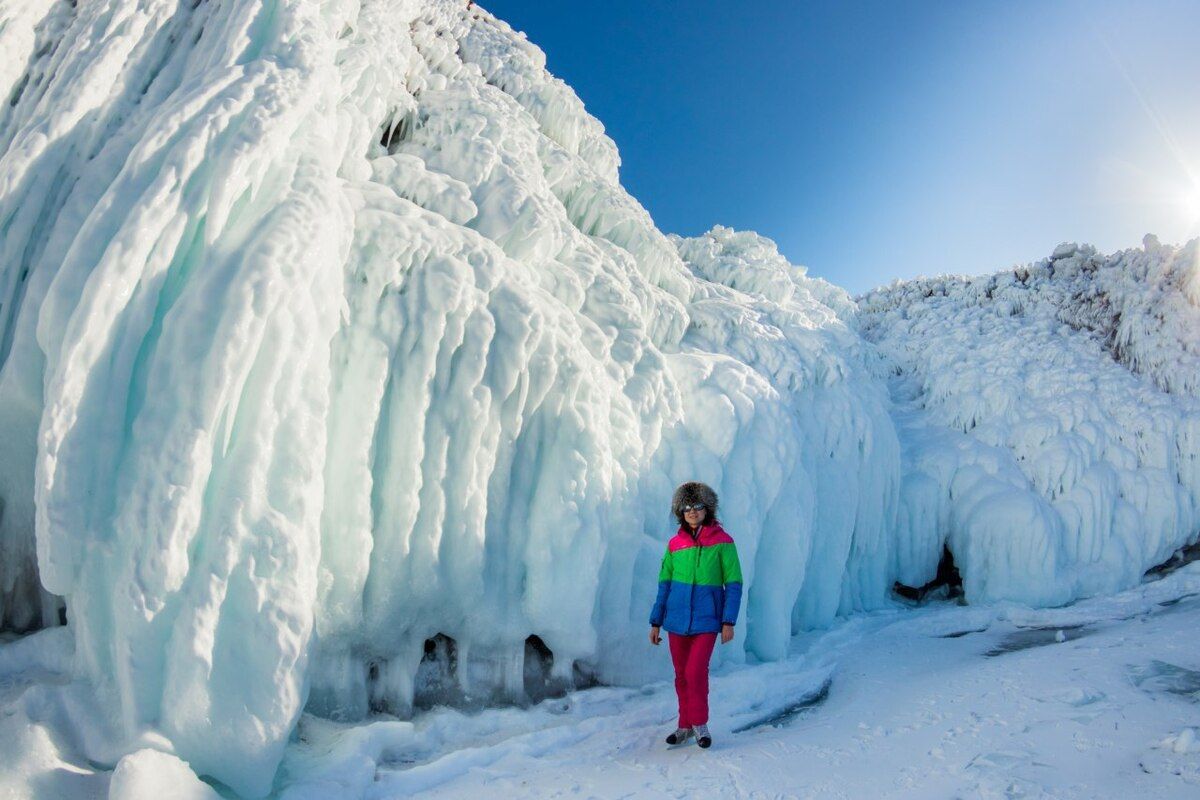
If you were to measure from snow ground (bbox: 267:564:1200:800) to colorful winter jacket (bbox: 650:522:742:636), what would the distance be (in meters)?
0.82

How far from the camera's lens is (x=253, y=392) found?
15.1 ft

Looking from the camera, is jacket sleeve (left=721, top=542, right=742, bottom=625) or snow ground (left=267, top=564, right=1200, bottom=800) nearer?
snow ground (left=267, top=564, right=1200, bottom=800)

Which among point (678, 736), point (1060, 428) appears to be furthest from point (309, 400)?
point (1060, 428)

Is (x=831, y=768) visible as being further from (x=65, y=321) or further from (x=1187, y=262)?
(x=1187, y=262)

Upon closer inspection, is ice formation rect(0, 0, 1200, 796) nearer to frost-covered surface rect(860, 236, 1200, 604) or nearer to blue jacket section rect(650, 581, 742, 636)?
blue jacket section rect(650, 581, 742, 636)

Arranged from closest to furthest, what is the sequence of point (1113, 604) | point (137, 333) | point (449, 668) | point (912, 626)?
point (137, 333)
point (449, 668)
point (912, 626)
point (1113, 604)

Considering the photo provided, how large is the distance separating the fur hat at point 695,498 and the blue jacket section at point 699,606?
0.47 m

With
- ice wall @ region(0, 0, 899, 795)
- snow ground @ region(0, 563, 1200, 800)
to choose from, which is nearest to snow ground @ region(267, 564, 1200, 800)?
snow ground @ region(0, 563, 1200, 800)

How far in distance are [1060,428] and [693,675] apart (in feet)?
35.2

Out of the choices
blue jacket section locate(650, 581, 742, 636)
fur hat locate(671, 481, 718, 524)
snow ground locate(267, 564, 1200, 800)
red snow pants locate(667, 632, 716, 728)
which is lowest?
snow ground locate(267, 564, 1200, 800)

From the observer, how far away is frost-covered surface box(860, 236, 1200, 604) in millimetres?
11164

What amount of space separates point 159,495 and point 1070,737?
220 inches

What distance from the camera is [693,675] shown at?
4.61 m

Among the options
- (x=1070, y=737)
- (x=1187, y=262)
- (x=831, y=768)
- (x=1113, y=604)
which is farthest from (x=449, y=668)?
(x=1187, y=262)
